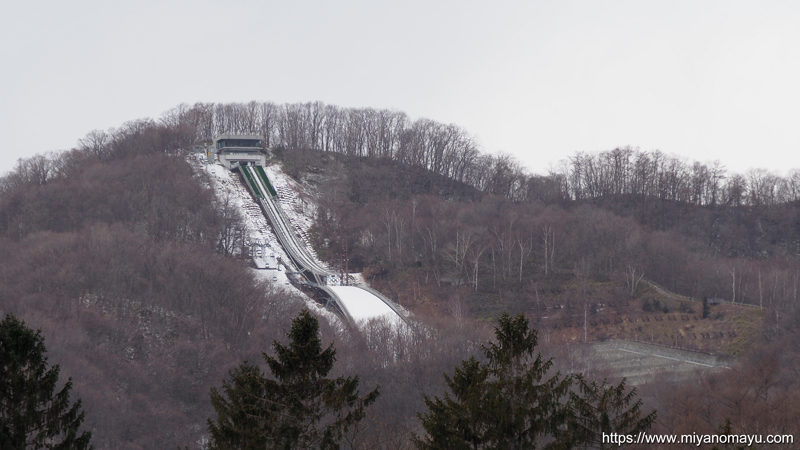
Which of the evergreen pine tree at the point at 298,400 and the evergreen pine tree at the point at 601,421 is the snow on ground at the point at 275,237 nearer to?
the evergreen pine tree at the point at 601,421

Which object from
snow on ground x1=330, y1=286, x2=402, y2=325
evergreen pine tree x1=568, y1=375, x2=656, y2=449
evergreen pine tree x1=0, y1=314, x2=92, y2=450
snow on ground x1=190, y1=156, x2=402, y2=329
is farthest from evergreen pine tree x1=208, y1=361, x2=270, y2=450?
snow on ground x1=190, y1=156, x2=402, y2=329

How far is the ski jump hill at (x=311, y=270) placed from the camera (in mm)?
57688

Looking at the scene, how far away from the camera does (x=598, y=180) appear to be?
9631 cm

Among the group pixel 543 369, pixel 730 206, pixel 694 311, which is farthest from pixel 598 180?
pixel 543 369

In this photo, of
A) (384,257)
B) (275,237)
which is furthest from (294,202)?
(384,257)

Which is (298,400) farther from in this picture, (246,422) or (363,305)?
(363,305)

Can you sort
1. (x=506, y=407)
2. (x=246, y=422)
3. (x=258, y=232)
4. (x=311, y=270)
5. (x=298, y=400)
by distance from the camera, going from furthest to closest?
(x=258, y=232)
(x=311, y=270)
(x=246, y=422)
(x=298, y=400)
(x=506, y=407)

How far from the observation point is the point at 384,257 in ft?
235

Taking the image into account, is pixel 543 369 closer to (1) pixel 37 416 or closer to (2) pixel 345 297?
(1) pixel 37 416

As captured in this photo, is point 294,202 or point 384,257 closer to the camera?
point 384,257

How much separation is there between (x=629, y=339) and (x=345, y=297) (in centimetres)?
2072

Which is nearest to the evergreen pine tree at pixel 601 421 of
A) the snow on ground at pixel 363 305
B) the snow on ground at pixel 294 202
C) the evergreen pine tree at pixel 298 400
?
the evergreen pine tree at pixel 298 400

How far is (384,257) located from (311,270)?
7418 millimetres

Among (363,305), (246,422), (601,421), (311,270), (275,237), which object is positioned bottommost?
(246,422)
